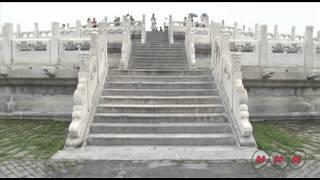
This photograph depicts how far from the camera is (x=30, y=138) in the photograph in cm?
941

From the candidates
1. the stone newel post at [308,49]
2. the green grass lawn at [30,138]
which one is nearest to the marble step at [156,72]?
the green grass lawn at [30,138]

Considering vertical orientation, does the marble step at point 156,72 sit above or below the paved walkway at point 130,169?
above

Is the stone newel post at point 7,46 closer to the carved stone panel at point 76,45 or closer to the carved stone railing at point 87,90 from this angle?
the carved stone panel at point 76,45

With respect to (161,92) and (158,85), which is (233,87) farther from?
(158,85)

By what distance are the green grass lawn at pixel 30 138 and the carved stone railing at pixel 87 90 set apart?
503 millimetres

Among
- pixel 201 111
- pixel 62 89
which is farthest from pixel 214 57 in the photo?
pixel 62 89

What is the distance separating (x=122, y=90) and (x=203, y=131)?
2.70 meters

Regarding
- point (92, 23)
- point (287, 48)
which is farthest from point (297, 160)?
point (92, 23)

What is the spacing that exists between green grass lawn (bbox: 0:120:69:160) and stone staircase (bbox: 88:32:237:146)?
40.1 inches

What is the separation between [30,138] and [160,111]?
3.27 metres

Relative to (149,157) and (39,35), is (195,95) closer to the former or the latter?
(149,157)

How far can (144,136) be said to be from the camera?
863 cm

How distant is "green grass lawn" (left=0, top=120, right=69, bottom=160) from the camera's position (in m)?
7.82

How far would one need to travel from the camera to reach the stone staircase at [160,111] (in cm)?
854
